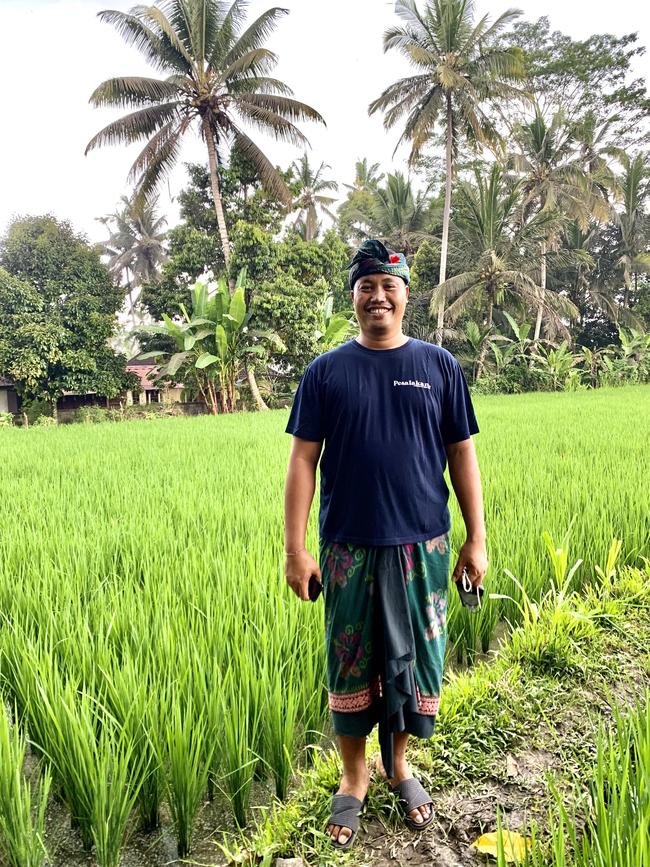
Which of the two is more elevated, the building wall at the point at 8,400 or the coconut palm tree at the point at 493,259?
the coconut palm tree at the point at 493,259

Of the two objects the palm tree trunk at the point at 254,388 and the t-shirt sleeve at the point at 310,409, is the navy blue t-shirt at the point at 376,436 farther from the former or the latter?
the palm tree trunk at the point at 254,388

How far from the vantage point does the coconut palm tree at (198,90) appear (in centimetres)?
1068

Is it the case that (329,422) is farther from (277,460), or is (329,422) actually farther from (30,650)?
(277,460)

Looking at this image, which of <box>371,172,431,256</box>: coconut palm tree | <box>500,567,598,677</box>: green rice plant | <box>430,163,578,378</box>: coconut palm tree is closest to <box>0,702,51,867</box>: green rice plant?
<box>500,567,598,677</box>: green rice plant

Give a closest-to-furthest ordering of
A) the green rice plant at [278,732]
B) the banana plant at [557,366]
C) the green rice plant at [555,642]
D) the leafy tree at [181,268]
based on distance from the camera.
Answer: the green rice plant at [278,732] < the green rice plant at [555,642] < the leafy tree at [181,268] < the banana plant at [557,366]

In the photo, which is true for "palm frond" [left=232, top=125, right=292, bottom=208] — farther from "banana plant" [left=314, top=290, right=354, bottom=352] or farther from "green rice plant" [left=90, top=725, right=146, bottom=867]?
"green rice plant" [left=90, top=725, right=146, bottom=867]

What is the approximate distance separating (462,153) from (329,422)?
21.2m

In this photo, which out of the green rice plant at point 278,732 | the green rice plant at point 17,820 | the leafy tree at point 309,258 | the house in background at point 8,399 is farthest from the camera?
the house in background at point 8,399

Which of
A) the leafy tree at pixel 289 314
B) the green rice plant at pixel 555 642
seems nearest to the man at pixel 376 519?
the green rice plant at pixel 555 642

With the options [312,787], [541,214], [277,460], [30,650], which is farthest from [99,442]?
[541,214]

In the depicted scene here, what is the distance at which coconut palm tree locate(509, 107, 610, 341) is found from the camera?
14.3 meters

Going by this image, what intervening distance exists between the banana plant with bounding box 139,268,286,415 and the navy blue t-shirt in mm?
9111

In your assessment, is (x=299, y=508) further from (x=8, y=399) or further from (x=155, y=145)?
(x=8, y=399)

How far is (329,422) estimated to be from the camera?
106cm
